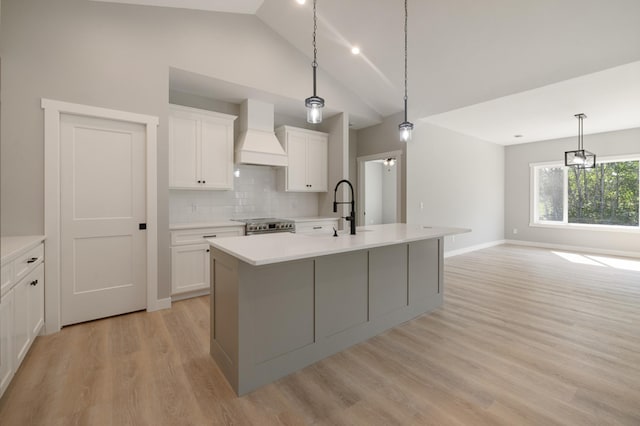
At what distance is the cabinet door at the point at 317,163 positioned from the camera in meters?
5.01

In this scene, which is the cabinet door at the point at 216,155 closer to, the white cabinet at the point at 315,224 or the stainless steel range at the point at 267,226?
the stainless steel range at the point at 267,226

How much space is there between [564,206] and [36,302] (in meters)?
9.69

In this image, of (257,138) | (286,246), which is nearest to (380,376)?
(286,246)

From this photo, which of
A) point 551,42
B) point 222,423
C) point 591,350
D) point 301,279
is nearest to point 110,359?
point 222,423

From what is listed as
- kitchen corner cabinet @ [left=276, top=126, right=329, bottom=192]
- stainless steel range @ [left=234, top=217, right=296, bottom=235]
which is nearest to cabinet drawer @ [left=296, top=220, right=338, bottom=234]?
stainless steel range @ [left=234, top=217, right=296, bottom=235]

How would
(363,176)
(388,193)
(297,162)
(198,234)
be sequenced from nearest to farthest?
(198,234), (297,162), (363,176), (388,193)

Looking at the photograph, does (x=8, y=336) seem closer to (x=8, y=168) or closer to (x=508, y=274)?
(x=8, y=168)

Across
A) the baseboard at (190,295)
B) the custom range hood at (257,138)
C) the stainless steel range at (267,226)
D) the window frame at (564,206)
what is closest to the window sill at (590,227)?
the window frame at (564,206)

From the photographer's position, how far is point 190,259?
358 cm

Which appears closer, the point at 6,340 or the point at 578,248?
the point at 6,340

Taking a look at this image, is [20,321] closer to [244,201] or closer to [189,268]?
[189,268]

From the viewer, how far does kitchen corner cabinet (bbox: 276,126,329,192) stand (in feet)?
15.6

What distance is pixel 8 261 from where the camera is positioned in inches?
72.0

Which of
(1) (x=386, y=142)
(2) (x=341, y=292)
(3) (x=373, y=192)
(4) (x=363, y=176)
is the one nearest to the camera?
(2) (x=341, y=292)
